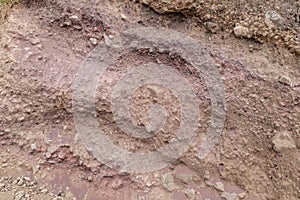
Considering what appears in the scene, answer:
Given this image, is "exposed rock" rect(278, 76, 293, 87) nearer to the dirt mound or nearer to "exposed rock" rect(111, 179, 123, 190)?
the dirt mound

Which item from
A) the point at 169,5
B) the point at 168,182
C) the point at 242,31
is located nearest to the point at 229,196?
the point at 168,182

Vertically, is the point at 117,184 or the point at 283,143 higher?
the point at 283,143

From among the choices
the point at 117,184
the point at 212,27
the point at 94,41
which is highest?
the point at 212,27

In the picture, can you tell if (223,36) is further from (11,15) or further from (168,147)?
(11,15)

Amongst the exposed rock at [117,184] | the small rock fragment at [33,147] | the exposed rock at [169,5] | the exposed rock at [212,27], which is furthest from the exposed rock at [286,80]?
the small rock fragment at [33,147]

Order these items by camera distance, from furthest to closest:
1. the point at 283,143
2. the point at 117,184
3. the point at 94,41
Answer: the point at 94,41 → the point at 117,184 → the point at 283,143

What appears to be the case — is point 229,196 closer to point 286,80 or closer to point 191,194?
point 191,194

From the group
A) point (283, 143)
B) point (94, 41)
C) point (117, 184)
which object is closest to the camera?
point (283, 143)

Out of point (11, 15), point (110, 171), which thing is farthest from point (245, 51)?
point (11, 15)
